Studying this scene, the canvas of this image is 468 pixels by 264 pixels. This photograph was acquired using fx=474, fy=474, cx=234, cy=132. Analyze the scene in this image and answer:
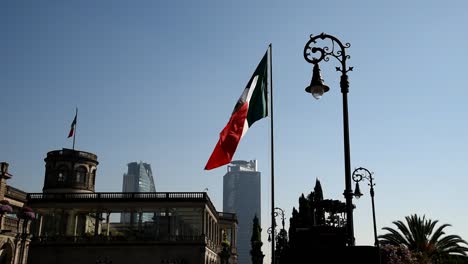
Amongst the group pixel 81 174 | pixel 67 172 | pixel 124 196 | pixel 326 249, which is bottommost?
pixel 326 249

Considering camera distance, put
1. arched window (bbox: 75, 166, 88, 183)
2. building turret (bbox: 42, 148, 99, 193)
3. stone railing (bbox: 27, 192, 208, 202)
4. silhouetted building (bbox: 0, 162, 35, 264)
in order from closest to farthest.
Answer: silhouetted building (bbox: 0, 162, 35, 264), stone railing (bbox: 27, 192, 208, 202), building turret (bbox: 42, 148, 99, 193), arched window (bbox: 75, 166, 88, 183)

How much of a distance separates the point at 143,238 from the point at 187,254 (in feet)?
19.1

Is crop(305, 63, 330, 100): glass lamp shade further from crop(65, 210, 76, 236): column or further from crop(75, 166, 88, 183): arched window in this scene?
crop(75, 166, 88, 183): arched window

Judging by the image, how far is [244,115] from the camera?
16.5 meters

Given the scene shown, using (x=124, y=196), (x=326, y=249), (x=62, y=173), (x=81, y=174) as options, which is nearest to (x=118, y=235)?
(x=124, y=196)

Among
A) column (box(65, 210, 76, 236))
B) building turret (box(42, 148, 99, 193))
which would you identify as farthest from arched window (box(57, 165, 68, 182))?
column (box(65, 210, 76, 236))

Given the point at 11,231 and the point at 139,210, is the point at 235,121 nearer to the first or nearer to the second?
the point at 11,231

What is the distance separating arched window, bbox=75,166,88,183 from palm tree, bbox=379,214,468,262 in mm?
46317

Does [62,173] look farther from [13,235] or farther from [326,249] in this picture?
[326,249]

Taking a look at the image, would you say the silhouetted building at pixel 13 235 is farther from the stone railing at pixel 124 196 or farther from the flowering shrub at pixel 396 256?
the flowering shrub at pixel 396 256

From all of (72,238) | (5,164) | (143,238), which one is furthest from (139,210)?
(5,164)

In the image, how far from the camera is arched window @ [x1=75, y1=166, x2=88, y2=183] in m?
69.0

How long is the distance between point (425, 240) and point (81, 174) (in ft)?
163

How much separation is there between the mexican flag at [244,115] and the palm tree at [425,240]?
23.8 m
